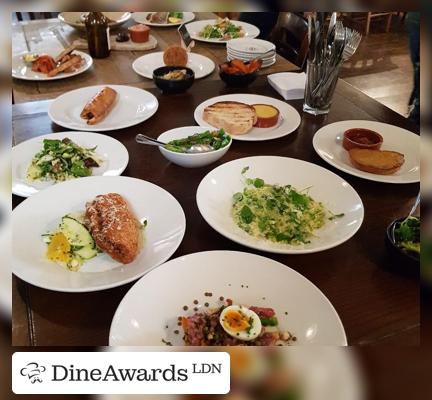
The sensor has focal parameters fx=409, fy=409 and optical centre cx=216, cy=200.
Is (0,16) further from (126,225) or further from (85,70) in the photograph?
(85,70)

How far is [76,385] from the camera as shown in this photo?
1.79ft

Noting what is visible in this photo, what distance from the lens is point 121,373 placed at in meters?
0.56

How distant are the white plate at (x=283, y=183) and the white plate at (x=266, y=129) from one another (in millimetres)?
202

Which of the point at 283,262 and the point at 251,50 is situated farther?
the point at 251,50

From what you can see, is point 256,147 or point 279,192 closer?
point 279,192

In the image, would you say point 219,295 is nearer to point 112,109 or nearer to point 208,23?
point 112,109

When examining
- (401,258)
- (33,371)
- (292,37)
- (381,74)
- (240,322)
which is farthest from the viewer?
(381,74)

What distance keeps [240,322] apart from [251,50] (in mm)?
1539

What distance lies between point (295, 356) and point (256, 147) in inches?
31.4

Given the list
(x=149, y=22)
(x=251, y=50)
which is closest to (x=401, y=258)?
(x=251, y=50)

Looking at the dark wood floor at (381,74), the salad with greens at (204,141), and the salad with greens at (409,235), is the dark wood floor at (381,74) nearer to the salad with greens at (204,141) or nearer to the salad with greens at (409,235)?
the salad with greens at (204,141)

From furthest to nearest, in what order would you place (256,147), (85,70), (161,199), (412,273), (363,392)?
(85,70) < (256,147) < (161,199) < (412,273) < (363,392)

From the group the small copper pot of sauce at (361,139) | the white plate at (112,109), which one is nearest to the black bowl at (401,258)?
the small copper pot of sauce at (361,139)

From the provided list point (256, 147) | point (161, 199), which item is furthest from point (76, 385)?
point (256, 147)
